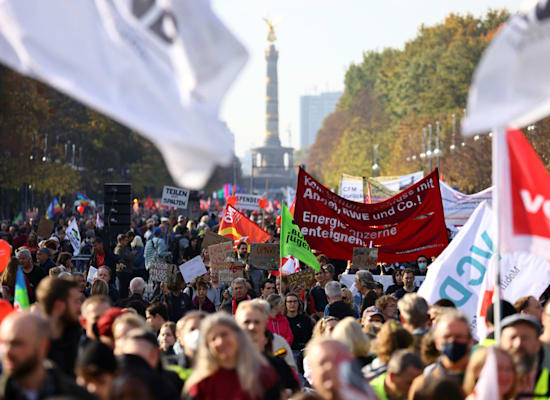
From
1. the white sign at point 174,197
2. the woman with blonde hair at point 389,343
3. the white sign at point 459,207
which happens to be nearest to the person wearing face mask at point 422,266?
the white sign at point 459,207

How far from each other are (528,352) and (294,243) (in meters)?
7.03

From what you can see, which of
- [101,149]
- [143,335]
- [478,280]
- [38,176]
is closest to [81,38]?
[143,335]

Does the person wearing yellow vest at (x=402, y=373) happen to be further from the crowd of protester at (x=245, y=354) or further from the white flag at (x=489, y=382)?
the white flag at (x=489, y=382)

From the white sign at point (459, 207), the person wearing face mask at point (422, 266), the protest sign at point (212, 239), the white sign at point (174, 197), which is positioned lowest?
the person wearing face mask at point (422, 266)

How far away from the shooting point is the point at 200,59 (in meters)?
5.02

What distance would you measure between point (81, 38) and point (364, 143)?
83.3m

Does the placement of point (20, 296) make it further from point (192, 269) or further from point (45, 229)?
point (45, 229)

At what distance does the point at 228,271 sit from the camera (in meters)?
13.5

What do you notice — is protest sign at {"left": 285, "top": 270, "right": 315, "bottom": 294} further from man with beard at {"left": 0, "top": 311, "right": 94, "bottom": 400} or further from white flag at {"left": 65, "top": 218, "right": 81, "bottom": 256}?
man with beard at {"left": 0, "top": 311, "right": 94, "bottom": 400}

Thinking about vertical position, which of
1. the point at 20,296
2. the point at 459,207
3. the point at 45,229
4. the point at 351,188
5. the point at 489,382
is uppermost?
the point at 351,188

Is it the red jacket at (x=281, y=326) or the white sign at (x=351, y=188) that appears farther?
the white sign at (x=351, y=188)

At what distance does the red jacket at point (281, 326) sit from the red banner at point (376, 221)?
3244mm

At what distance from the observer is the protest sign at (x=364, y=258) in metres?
13.6

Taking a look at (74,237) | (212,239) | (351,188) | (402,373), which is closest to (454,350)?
(402,373)
